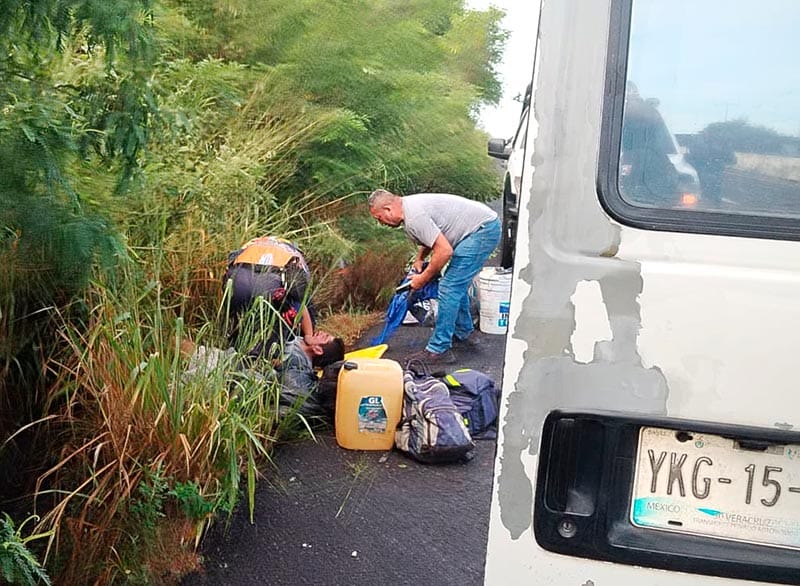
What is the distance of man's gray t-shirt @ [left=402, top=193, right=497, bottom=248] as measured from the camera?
6.25 meters

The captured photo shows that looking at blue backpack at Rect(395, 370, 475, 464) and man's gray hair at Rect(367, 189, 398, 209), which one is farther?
man's gray hair at Rect(367, 189, 398, 209)

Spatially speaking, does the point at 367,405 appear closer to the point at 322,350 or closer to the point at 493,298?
the point at 322,350

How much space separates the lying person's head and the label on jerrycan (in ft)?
2.00

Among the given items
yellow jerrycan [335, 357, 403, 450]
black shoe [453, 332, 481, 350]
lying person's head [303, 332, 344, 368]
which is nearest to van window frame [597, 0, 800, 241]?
yellow jerrycan [335, 357, 403, 450]

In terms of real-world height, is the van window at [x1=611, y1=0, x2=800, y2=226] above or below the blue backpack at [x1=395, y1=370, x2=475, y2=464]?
above

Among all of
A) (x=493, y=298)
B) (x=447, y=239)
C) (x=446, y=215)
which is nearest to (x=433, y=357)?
(x=447, y=239)

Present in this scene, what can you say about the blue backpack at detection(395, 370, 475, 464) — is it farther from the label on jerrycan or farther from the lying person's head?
the lying person's head

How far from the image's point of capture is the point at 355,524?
3.80 m

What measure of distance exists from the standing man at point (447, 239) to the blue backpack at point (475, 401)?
137 cm

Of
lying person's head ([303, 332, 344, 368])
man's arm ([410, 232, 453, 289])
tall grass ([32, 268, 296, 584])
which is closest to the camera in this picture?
tall grass ([32, 268, 296, 584])

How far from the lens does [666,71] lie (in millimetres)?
1683

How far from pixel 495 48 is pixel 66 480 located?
35.9 ft

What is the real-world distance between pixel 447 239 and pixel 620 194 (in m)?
4.74

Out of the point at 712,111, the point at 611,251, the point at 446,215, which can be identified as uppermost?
the point at 712,111
